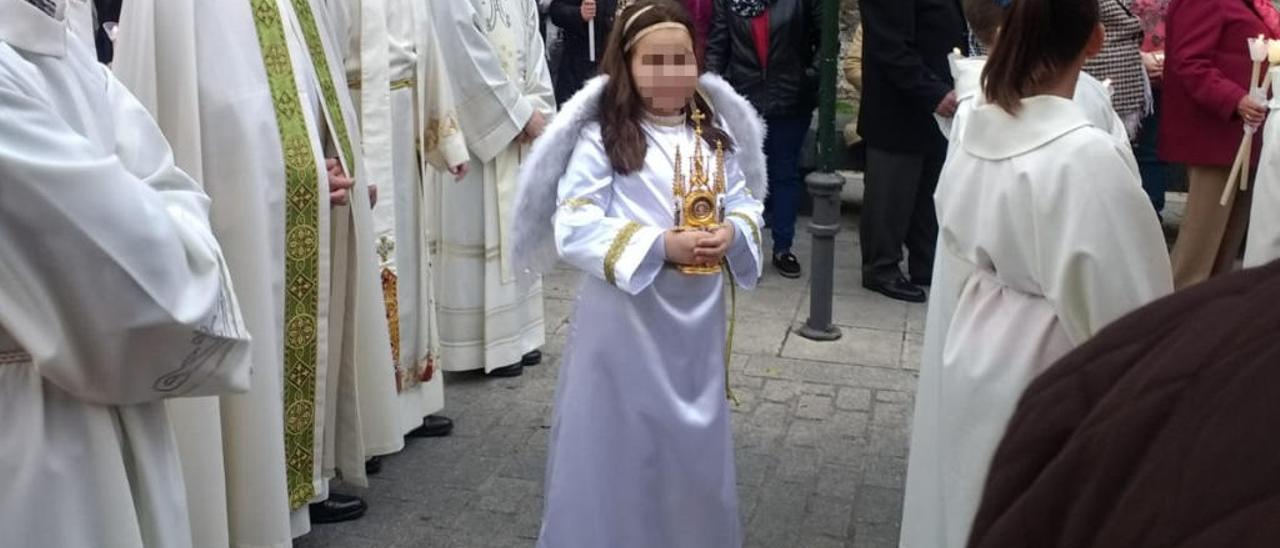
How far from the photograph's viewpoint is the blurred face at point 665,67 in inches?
132

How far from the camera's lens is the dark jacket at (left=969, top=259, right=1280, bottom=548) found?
2.67 feet

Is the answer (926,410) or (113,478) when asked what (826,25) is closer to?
(926,410)

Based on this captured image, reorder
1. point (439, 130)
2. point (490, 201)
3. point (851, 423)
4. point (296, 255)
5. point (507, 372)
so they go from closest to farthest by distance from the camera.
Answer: point (296, 255) → point (439, 130) → point (851, 423) → point (490, 201) → point (507, 372)

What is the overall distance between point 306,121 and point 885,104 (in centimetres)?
384

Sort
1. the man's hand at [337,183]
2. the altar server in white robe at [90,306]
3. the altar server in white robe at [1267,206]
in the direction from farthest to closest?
1. the altar server in white robe at [1267,206]
2. the man's hand at [337,183]
3. the altar server in white robe at [90,306]

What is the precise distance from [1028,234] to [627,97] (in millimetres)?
1075

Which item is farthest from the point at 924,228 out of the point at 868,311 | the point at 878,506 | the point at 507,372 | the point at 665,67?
the point at 665,67

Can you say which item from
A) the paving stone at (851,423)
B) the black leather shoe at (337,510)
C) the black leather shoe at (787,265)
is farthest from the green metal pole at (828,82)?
the black leather shoe at (337,510)

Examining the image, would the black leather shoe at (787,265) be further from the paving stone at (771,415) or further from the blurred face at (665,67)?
the blurred face at (665,67)

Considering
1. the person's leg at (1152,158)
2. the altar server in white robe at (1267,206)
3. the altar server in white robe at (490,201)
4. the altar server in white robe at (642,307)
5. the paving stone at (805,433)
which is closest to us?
the altar server in white robe at (642,307)

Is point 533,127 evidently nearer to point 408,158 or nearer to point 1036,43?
point 408,158

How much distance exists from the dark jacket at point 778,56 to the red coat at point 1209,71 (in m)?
1.82

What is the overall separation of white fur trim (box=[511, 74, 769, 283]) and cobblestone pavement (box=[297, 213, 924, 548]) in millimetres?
976

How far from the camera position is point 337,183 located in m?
3.71
